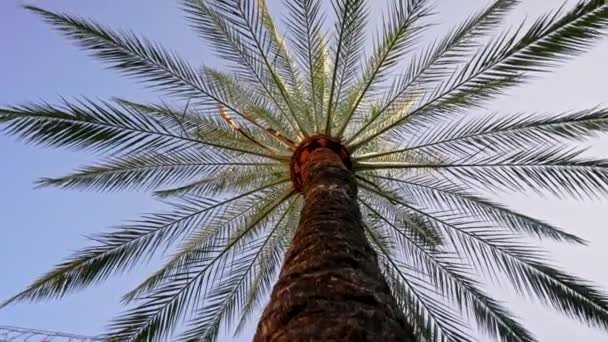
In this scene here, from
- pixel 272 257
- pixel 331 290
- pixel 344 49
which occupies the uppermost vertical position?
pixel 344 49

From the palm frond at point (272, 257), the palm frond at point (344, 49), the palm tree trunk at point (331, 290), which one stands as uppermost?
the palm frond at point (344, 49)

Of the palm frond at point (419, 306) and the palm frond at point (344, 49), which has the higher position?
the palm frond at point (344, 49)

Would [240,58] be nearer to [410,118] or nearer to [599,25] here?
[410,118]

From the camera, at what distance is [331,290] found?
337 cm

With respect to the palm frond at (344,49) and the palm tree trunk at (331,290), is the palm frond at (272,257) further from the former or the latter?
the palm tree trunk at (331,290)

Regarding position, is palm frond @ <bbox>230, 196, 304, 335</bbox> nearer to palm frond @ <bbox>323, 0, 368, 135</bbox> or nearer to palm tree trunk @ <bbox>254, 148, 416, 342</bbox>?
palm frond @ <bbox>323, 0, 368, 135</bbox>

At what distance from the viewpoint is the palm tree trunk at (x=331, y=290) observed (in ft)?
9.76

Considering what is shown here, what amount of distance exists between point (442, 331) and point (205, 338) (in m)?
3.06

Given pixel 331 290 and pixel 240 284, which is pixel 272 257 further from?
pixel 331 290

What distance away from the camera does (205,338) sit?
25.0 ft

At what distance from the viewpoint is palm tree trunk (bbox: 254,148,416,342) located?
2975mm

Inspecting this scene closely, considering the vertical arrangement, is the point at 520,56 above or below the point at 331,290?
above

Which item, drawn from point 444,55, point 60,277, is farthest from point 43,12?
point 444,55

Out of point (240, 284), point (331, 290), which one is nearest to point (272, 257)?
point (240, 284)
